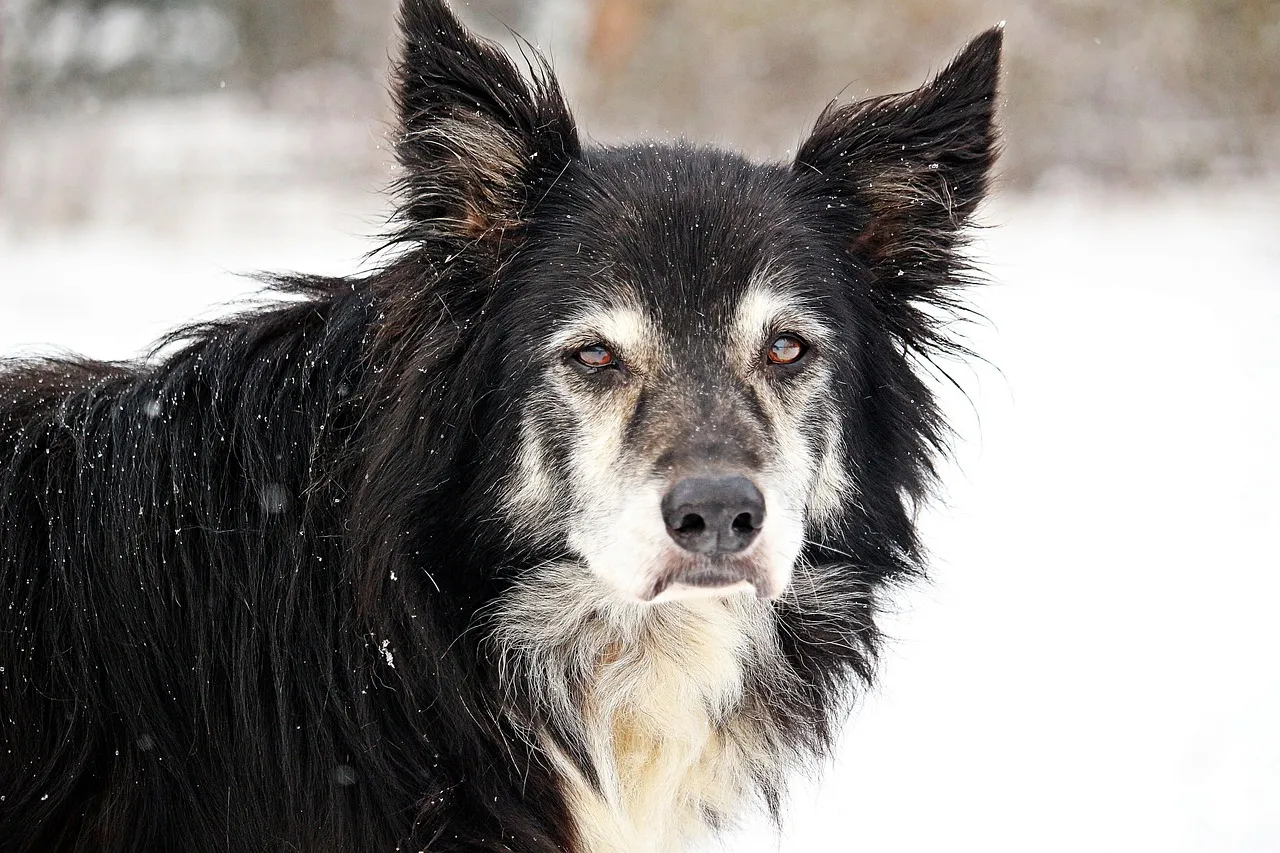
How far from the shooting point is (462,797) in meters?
3.23

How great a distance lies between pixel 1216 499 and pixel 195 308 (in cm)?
880

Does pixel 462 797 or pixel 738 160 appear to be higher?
pixel 738 160

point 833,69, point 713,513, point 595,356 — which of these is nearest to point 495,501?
point 595,356

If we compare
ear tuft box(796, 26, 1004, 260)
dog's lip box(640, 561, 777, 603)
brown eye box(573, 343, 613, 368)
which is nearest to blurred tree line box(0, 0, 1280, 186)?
ear tuft box(796, 26, 1004, 260)

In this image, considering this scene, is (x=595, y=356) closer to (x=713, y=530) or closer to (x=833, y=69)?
(x=713, y=530)

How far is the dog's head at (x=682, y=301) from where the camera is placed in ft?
10.1

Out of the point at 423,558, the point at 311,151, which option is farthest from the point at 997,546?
the point at 311,151

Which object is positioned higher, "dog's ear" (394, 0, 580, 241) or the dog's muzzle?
"dog's ear" (394, 0, 580, 241)

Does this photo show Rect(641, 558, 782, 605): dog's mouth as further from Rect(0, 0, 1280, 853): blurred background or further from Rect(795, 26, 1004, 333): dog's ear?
Rect(795, 26, 1004, 333): dog's ear

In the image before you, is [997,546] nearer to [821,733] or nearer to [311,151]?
[821,733]

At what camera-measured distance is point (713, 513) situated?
2.92 meters

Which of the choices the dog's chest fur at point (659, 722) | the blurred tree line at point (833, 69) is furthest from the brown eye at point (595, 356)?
the blurred tree line at point (833, 69)

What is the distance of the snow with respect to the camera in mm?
4691

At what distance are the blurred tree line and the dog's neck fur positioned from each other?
11717mm
